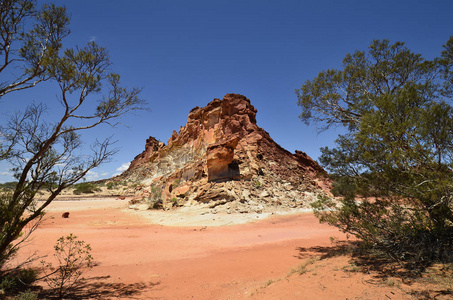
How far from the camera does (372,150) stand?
248 inches

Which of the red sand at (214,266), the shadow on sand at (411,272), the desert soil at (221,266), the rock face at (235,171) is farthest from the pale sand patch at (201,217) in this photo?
the shadow on sand at (411,272)

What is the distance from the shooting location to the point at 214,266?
24.5 feet

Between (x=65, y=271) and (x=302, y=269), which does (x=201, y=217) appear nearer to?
(x=302, y=269)

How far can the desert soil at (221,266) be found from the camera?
4939mm

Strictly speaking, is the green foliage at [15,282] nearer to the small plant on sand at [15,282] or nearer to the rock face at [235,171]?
the small plant on sand at [15,282]

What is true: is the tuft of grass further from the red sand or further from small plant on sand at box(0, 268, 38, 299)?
small plant on sand at box(0, 268, 38, 299)

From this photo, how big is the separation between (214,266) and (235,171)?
18.2 metres

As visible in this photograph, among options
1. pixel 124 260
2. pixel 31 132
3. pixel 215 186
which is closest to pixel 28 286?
pixel 124 260

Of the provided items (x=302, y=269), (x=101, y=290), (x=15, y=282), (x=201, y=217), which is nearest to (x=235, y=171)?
(x=201, y=217)

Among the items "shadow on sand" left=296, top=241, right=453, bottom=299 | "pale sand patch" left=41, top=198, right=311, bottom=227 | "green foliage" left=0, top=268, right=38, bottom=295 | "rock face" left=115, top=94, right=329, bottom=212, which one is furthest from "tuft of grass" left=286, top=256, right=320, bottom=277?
"pale sand patch" left=41, top=198, right=311, bottom=227

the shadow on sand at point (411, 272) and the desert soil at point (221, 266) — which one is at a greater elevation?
the shadow on sand at point (411, 272)

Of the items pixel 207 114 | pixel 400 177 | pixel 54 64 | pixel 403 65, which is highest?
pixel 207 114

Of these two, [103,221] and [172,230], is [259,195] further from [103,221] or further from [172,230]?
[103,221]

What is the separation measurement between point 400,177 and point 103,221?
17.5m
